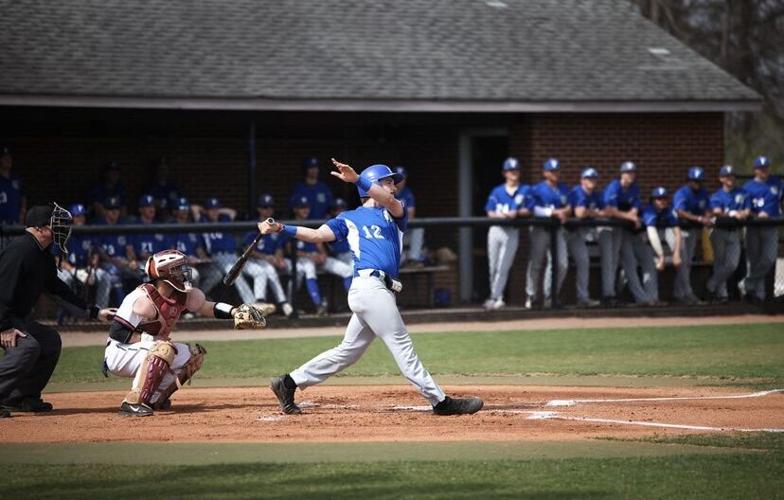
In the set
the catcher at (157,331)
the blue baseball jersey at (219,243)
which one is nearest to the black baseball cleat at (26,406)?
the catcher at (157,331)

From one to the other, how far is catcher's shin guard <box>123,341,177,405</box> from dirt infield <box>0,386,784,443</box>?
0.20m

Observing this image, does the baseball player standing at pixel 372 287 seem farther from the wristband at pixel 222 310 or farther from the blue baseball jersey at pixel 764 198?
the blue baseball jersey at pixel 764 198

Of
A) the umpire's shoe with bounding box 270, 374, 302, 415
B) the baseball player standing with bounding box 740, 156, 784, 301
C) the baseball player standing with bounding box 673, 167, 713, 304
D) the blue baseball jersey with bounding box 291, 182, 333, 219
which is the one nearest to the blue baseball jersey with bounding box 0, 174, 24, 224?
the blue baseball jersey with bounding box 291, 182, 333, 219

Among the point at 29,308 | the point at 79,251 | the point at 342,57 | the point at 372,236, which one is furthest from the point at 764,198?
the point at 29,308

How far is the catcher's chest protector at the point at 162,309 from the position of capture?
10.6 meters

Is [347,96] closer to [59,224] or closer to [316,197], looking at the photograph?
[316,197]

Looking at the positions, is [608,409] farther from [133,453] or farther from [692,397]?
[133,453]

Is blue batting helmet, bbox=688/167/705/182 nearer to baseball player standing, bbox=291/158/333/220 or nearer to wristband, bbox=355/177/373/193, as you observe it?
baseball player standing, bbox=291/158/333/220

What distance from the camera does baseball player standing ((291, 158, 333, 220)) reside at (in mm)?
19766

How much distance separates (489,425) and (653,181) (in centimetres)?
1290

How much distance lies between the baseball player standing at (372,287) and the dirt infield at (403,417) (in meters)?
0.24

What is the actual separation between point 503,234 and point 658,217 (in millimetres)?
2253

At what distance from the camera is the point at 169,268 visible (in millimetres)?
10492

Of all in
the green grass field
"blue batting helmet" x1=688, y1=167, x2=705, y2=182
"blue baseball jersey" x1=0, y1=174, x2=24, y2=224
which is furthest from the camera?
"blue batting helmet" x1=688, y1=167, x2=705, y2=182
